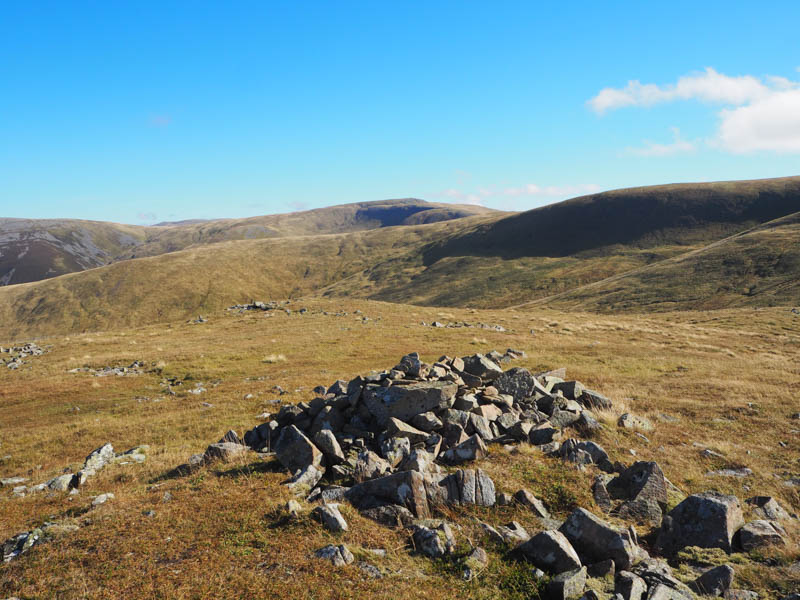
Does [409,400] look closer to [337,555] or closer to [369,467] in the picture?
[369,467]

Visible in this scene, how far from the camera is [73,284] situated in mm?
185000

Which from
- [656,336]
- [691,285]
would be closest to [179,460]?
[656,336]

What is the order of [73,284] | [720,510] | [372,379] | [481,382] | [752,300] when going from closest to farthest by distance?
[720,510]
[372,379]
[481,382]
[752,300]
[73,284]

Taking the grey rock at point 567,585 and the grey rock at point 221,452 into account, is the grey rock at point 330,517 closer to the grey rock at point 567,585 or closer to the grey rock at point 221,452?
the grey rock at point 567,585

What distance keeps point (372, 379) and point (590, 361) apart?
19.7m

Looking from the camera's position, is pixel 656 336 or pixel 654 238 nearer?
pixel 656 336

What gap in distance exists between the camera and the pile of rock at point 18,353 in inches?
1458

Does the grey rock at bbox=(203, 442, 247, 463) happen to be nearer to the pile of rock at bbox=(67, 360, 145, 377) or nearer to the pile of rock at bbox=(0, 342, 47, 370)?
the pile of rock at bbox=(67, 360, 145, 377)

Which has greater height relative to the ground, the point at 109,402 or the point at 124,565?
the point at 124,565

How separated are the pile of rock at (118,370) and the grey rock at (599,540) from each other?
32257 mm

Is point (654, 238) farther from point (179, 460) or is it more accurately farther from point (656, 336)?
point (179, 460)

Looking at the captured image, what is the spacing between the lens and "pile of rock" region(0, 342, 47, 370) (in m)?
37.0

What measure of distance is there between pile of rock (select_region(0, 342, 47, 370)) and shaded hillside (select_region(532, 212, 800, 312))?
93.6m

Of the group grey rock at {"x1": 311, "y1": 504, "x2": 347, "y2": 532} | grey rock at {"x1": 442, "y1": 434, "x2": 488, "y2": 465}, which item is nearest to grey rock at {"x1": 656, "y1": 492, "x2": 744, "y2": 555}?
grey rock at {"x1": 442, "y1": 434, "x2": 488, "y2": 465}
